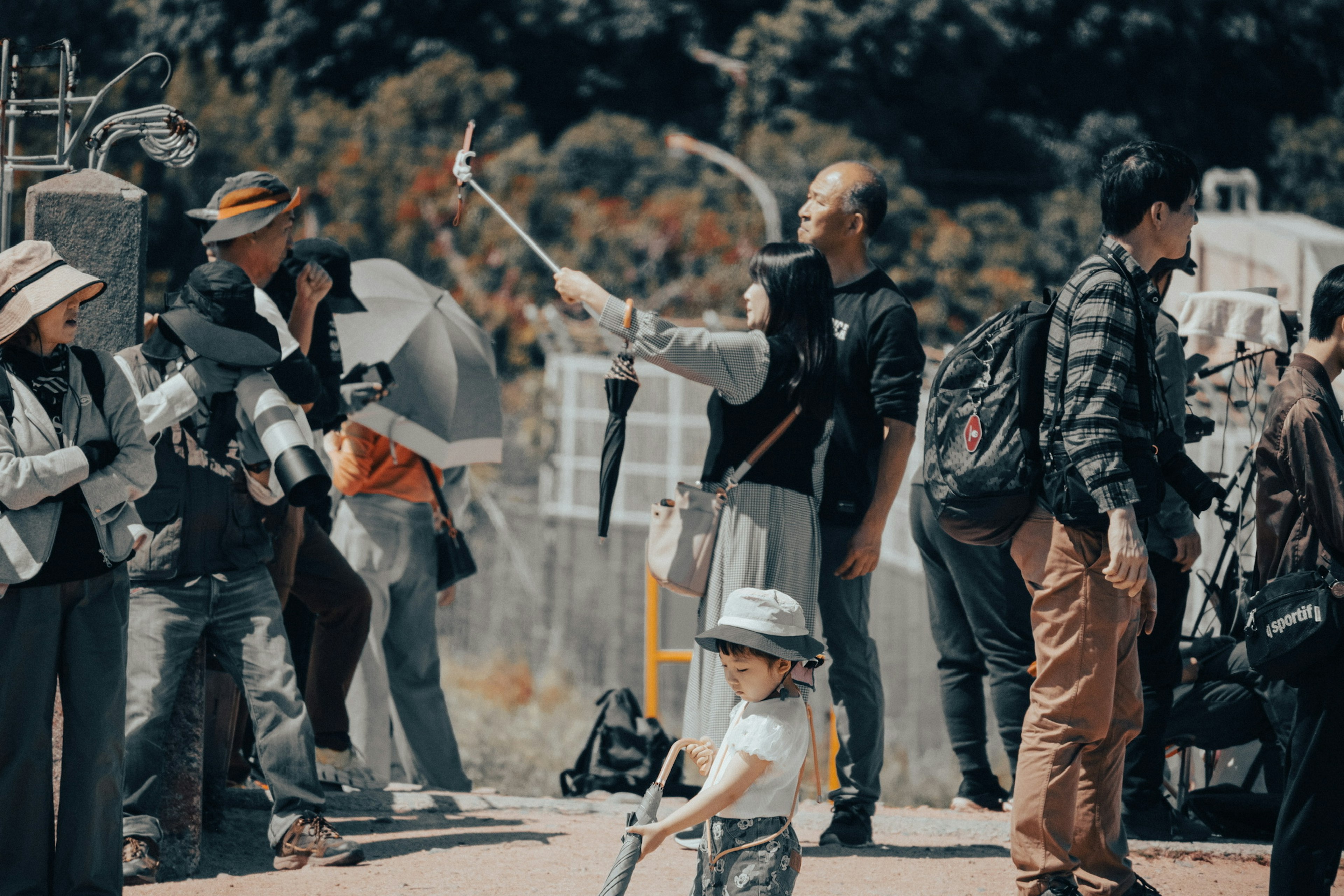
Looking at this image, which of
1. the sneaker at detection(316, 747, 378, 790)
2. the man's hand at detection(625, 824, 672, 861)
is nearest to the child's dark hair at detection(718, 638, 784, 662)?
the man's hand at detection(625, 824, 672, 861)

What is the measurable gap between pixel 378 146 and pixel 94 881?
25989 millimetres

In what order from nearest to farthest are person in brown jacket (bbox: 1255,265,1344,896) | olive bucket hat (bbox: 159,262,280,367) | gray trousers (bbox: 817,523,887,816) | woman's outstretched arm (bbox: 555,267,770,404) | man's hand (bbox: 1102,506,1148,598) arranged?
man's hand (bbox: 1102,506,1148,598) → person in brown jacket (bbox: 1255,265,1344,896) → woman's outstretched arm (bbox: 555,267,770,404) → olive bucket hat (bbox: 159,262,280,367) → gray trousers (bbox: 817,523,887,816)

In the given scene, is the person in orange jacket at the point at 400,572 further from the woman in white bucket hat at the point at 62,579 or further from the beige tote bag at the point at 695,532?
the woman in white bucket hat at the point at 62,579

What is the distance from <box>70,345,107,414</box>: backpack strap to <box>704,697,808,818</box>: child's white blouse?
1.68 m

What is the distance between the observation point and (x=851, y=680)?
15.2 feet

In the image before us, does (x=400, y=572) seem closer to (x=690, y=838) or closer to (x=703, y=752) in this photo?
(x=690, y=838)

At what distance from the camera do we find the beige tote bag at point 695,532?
424 cm

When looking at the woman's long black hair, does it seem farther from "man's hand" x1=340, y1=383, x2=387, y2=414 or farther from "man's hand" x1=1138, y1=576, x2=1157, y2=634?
"man's hand" x1=340, y1=383, x2=387, y2=414

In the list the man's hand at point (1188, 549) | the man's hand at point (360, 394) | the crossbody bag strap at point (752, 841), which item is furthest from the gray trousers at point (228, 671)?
the man's hand at point (1188, 549)

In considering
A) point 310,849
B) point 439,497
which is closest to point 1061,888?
point 310,849

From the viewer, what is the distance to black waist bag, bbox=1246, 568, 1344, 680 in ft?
11.9

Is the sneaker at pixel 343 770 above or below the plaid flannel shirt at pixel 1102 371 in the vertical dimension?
below

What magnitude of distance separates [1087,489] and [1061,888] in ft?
3.08

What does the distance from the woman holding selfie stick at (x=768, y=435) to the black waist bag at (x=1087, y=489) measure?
2.64 ft
